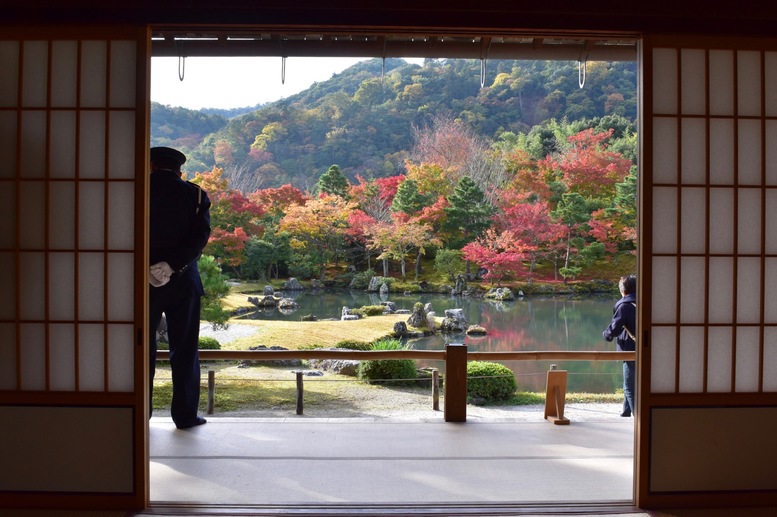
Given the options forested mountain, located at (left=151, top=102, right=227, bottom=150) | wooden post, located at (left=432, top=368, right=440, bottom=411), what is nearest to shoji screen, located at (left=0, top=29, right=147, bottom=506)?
wooden post, located at (left=432, top=368, right=440, bottom=411)

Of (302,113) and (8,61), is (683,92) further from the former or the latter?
(302,113)

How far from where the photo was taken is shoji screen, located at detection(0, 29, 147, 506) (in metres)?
2.36

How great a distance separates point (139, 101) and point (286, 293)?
1023 cm

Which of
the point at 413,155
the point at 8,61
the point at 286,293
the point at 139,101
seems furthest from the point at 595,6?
the point at 413,155

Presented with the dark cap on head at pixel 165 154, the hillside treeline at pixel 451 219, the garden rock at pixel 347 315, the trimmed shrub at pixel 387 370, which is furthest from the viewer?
the hillside treeline at pixel 451 219

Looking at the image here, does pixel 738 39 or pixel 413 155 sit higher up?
pixel 413 155

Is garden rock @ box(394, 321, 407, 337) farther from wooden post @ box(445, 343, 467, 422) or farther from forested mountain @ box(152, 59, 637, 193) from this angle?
wooden post @ box(445, 343, 467, 422)

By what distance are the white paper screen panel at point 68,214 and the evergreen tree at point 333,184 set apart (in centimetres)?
1016

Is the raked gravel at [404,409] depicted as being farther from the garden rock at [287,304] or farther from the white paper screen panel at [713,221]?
the garden rock at [287,304]

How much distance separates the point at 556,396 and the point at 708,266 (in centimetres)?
147

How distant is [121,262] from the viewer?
7.85 ft

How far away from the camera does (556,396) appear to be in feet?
12.2

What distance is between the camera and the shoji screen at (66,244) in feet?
7.75

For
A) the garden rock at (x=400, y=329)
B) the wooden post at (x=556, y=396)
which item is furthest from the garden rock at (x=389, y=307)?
the wooden post at (x=556, y=396)
